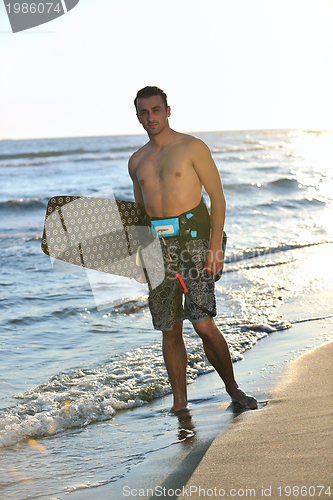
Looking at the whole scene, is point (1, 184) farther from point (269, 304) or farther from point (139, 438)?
point (139, 438)

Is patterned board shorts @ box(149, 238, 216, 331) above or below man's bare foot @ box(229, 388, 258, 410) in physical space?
above

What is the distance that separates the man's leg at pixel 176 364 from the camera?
3.23 metres

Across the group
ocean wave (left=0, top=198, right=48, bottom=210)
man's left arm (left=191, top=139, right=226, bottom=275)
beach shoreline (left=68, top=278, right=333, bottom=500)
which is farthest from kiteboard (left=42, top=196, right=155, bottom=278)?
ocean wave (left=0, top=198, right=48, bottom=210)

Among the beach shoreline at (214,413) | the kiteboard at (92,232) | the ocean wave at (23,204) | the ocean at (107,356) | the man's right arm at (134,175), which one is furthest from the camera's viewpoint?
the ocean wave at (23,204)

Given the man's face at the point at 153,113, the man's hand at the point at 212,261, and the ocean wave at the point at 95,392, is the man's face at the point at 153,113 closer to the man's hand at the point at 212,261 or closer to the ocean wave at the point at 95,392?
the man's hand at the point at 212,261

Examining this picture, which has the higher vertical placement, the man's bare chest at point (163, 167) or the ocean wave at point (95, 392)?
the man's bare chest at point (163, 167)

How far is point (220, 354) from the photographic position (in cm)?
305

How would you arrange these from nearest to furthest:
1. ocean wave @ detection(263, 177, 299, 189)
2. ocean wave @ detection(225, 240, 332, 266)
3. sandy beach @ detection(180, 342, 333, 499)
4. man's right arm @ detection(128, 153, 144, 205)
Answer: sandy beach @ detection(180, 342, 333, 499), man's right arm @ detection(128, 153, 144, 205), ocean wave @ detection(225, 240, 332, 266), ocean wave @ detection(263, 177, 299, 189)

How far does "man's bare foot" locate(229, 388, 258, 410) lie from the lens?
2969mm

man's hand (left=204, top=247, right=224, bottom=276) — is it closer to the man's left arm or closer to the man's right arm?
the man's left arm

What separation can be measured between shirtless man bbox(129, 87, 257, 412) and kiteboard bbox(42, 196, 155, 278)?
34 cm

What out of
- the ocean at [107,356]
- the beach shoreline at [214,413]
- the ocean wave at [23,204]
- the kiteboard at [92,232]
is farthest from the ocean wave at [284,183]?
the kiteboard at [92,232]

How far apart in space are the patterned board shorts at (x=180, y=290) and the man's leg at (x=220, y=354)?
6cm

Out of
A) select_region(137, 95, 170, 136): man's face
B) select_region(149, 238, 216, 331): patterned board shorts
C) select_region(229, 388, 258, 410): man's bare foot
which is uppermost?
select_region(137, 95, 170, 136): man's face
